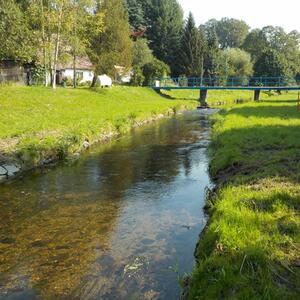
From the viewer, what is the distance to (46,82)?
5188 cm

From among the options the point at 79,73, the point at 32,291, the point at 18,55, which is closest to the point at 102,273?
the point at 32,291

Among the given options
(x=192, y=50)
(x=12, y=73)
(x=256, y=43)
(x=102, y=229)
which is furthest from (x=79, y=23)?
(x=256, y=43)

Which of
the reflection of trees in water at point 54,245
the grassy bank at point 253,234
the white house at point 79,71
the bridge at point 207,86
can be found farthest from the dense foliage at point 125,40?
the grassy bank at point 253,234

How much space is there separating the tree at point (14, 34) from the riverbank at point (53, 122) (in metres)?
5.54

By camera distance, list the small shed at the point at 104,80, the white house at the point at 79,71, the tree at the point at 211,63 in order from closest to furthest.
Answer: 1. the small shed at the point at 104,80
2. the white house at the point at 79,71
3. the tree at the point at 211,63

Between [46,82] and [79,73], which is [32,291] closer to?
[46,82]

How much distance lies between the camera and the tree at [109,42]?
55125 millimetres

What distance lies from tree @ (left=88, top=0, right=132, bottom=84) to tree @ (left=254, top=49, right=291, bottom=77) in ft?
167

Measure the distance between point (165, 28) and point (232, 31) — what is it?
221 feet

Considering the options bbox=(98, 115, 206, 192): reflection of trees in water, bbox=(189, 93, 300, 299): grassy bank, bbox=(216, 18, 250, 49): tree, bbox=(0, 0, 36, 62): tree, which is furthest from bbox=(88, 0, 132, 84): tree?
bbox=(216, 18, 250, 49): tree

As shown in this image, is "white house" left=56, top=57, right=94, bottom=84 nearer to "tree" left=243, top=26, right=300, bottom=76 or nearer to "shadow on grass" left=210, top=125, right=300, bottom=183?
"shadow on grass" left=210, top=125, right=300, bottom=183

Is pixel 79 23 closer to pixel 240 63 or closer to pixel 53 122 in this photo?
pixel 53 122

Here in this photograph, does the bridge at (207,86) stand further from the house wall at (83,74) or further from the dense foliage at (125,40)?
the house wall at (83,74)

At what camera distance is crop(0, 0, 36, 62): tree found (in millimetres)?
40225
